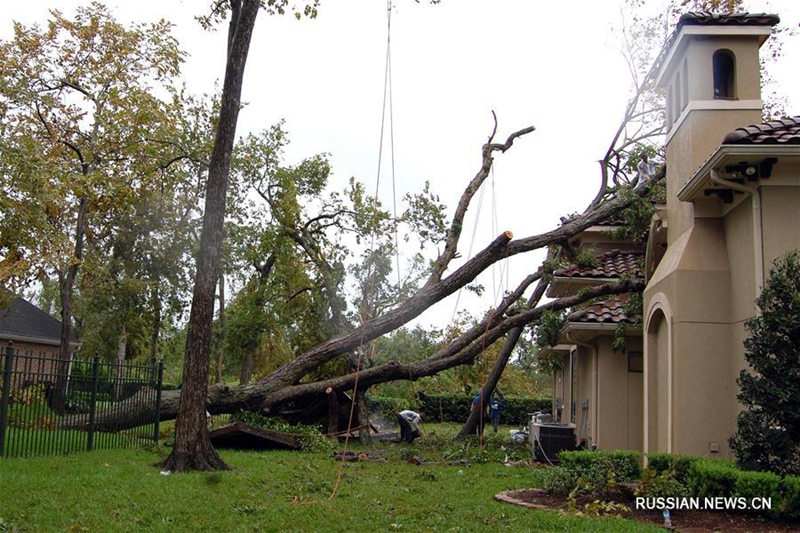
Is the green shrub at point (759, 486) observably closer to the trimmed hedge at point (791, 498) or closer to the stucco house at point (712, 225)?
the trimmed hedge at point (791, 498)

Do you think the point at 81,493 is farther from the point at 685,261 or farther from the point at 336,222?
the point at 336,222

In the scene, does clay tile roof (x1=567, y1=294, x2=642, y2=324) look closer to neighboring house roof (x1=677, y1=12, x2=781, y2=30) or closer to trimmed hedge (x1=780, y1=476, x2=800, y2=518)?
neighboring house roof (x1=677, y1=12, x2=781, y2=30)

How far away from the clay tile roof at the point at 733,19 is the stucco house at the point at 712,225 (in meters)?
0.02

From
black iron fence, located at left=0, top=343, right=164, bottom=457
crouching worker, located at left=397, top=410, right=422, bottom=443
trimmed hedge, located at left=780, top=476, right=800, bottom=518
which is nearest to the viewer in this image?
trimmed hedge, located at left=780, top=476, right=800, bottom=518

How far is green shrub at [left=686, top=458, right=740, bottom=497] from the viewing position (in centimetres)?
781

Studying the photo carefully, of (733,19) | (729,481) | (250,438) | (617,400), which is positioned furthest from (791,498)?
(250,438)

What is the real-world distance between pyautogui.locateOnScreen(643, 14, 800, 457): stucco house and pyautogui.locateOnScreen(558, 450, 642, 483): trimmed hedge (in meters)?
0.53

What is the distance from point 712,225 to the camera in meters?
10.4

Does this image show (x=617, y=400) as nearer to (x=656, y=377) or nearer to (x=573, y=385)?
(x=656, y=377)

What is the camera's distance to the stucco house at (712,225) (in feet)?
28.8

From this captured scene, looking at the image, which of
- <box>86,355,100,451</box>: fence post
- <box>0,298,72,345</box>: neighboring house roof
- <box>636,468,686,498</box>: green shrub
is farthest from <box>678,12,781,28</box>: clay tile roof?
<box>0,298,72,345</box>: neighboring house roof

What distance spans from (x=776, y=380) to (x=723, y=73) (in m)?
5.59

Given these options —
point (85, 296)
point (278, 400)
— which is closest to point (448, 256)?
point (278, 400)

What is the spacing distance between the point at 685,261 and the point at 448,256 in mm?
8760
